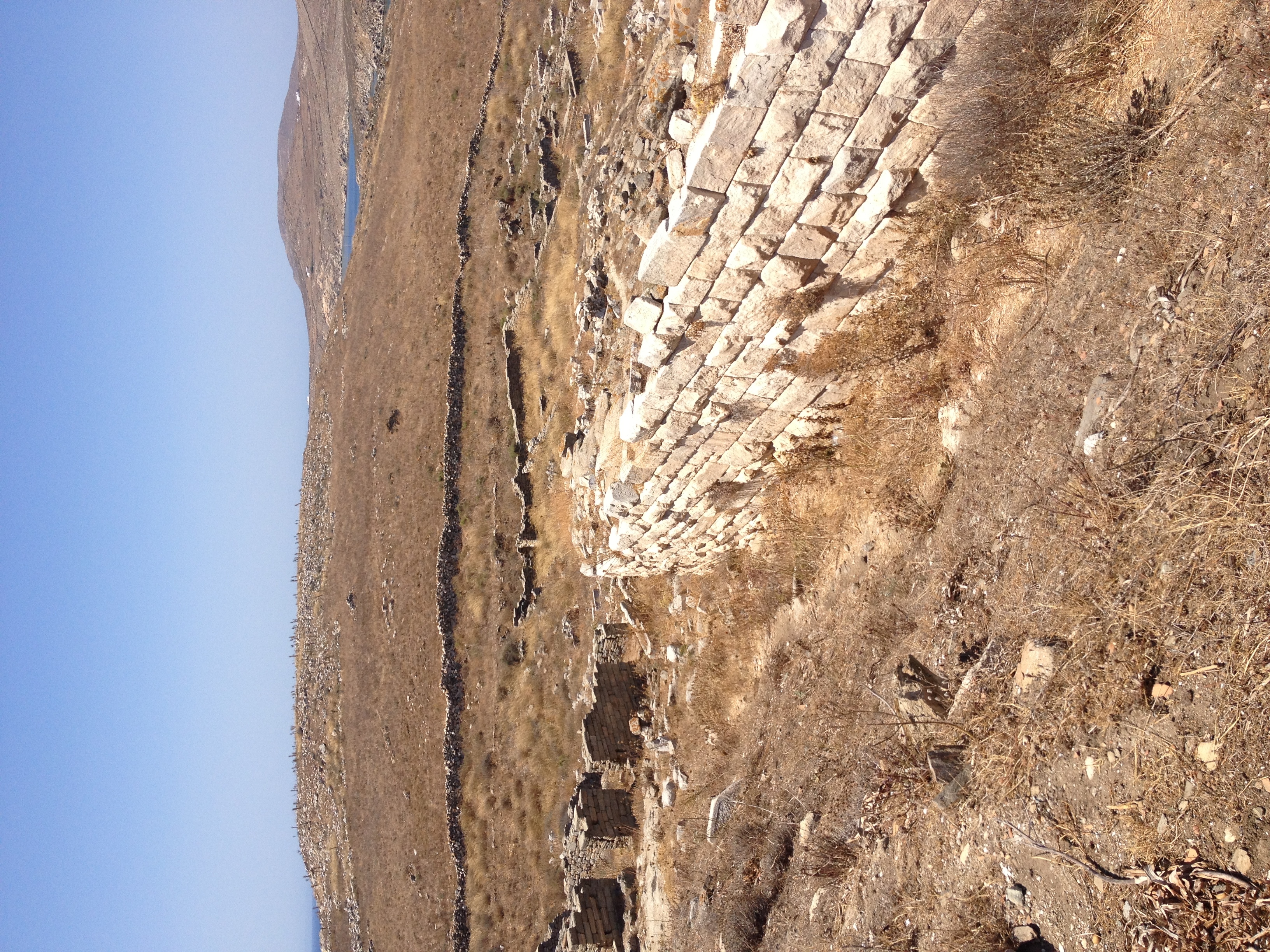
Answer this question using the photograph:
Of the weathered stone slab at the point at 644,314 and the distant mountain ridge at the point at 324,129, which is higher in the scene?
the distant mountain ridge at the point at 324,129

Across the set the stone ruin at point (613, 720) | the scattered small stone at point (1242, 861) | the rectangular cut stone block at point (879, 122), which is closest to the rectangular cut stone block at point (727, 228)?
the rectangular cut stone block at point (879, 122)

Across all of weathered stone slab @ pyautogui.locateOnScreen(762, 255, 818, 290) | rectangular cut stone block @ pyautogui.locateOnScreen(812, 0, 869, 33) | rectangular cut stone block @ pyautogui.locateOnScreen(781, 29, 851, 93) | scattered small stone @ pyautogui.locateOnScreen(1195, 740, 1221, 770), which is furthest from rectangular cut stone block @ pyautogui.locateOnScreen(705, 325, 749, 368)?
scattered small stone @ pyautogui.locateOnScreen(1195, 740, 1221, 770)

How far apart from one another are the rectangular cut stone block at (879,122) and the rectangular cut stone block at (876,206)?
22 centimetres

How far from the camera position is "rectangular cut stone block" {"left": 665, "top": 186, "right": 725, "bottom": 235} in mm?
4406

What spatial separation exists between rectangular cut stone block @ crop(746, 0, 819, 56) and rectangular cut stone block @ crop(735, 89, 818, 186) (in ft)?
0.76

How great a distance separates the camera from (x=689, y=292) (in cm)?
507

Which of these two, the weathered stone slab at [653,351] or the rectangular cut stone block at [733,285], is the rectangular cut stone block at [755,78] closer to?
the rectangular cut stone block at [733,285]

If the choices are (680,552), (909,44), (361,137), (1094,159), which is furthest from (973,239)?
(361,137)

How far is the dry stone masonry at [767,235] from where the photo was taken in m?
3.81

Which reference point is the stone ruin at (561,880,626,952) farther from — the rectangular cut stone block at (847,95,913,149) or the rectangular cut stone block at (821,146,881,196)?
the rectangular cut stone block at (847,95,913,149)

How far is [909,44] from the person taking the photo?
3.82 meters

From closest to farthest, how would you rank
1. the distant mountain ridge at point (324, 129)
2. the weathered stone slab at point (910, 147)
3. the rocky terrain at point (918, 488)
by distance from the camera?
1. the rocky terrain at point (918, 488)
2. the weathered stone slab at point (910, 147)
3. the distant mountain ridge at point (324, 129)

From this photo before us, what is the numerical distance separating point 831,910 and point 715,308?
13.5 feet

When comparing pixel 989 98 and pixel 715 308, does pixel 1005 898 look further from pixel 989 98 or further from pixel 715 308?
pixel 989 98
